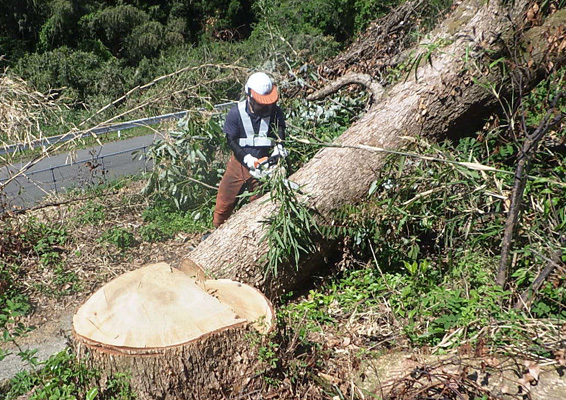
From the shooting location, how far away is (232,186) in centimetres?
538

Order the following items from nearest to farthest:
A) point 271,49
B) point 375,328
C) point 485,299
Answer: point 485,299
point 375,328
point 271,49

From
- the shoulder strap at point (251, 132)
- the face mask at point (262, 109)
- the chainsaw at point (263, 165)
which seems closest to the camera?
the chainsaw at point (263, 165)

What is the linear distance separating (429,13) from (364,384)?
6.18 meters

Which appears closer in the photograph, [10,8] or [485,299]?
[485,299]

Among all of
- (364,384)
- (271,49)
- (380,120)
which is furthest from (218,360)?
(271,49)

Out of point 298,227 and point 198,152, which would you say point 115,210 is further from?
point 298,227

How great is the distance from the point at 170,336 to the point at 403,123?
9.23 feet

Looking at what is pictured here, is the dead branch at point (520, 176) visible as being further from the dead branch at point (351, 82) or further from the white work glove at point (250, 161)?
the dead branch at point (351, 82)

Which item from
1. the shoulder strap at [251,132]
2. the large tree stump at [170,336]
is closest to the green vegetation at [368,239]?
the large tree stump at [170,336]

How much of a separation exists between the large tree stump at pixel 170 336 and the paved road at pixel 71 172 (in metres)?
2.59

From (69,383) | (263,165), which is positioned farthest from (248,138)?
(69,383)

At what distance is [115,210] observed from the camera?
6371 mm

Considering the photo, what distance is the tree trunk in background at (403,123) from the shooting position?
436 centimetres

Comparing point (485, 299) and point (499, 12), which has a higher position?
point (499, 12)
